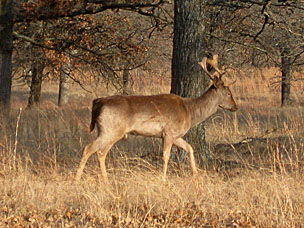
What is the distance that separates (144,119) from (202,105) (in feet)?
3.51

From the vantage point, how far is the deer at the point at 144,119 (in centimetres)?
676

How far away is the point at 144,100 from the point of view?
23.0 feet

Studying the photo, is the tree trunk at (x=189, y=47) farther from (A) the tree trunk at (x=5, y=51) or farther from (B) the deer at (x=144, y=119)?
(A) the tree trunk at (x=5, y=51)

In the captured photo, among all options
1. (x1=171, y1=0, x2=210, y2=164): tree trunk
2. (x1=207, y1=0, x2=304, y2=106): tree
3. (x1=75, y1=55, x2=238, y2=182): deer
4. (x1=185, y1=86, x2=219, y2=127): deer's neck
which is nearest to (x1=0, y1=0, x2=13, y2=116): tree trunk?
(x1=207, y1=0, x2=304, y2=106): tree

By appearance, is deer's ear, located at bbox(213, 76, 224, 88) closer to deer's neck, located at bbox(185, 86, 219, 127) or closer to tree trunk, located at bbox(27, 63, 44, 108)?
deer's neck, located at bbox(185, 86, 219, 127)

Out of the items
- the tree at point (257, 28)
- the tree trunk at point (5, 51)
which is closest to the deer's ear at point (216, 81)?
the tree at point (257, 28)

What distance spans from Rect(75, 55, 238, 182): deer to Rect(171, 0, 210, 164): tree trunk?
468 millimetres

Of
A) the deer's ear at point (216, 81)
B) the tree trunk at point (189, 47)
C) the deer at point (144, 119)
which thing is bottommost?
the deer at point (144, 119)

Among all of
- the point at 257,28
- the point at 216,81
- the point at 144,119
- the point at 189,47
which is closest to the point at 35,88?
the point at 257,28

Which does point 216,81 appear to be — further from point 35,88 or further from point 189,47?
point 35,88

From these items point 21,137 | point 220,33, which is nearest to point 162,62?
point 220,33

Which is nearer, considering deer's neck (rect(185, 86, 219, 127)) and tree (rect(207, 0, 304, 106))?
deer's neck (rect(185, 86, 219, 127))

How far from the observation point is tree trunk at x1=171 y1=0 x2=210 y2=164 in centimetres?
798

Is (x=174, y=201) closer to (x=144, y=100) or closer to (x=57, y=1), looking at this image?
(x=144, y=100)
